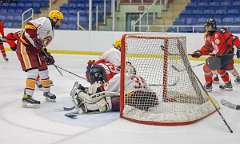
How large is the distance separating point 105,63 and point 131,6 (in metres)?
7.68

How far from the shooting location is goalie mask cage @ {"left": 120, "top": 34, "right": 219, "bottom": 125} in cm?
361

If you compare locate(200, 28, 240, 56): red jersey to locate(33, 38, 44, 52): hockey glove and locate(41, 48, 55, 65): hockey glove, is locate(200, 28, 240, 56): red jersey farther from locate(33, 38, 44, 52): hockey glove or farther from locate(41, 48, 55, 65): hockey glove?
locate(33, 38, 44, 52): hockey glove

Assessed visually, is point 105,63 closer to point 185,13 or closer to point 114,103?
point 114,103

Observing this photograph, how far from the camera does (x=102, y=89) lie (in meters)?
3.95

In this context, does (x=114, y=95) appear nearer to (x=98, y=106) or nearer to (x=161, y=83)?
(x=98, y=106)

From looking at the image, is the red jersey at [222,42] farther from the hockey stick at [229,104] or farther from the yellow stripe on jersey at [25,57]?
the yellow stripe on jersey at [25,57]

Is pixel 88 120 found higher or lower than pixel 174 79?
lower

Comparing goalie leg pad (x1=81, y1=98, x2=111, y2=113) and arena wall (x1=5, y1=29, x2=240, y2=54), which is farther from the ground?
arena wall (x1=5, y1=29, x2=240, y2=54)

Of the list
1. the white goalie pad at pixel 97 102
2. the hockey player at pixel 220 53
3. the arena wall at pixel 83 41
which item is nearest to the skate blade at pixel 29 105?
the white goalie pad at pixel 97 102

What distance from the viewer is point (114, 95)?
12.7 ft

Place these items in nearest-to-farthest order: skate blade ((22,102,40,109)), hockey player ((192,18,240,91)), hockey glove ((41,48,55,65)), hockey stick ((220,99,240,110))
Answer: skate blade ((22,102,40,109))
hockey stick ((220,99,240,110))
hockey glove ((41,48,55,65))
hockey player ((192,18,240,91))

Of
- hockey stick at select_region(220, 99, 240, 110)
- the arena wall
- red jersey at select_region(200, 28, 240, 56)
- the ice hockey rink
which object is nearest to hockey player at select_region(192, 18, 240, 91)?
Answer: red jersey at select_region(200, 28, 240, 56)

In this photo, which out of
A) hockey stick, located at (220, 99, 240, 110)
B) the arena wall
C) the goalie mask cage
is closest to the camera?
the goalie mask cage

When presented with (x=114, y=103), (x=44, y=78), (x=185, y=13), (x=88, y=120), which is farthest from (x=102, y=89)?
(x=185, y=13)
